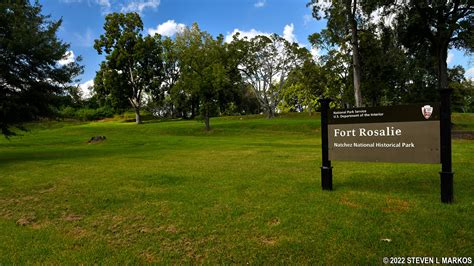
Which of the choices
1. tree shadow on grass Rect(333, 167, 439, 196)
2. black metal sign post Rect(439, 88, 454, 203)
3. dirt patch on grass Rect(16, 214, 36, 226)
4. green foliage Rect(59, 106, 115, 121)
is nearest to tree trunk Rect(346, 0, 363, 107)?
tree shadow on grass Rect(333, 167, 439, 196)

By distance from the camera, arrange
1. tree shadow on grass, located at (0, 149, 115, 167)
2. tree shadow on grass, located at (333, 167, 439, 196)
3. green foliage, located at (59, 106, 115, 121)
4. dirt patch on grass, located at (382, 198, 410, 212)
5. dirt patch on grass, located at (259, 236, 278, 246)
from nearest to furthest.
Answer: dirt patch on grass, located at (259, 236, 278, 246)
dirt patch on grass, located at (382, 198, 410, 212)
tree shadow on grass, located at (333, 167, 439, 196)
tree shadow on grass, located at (0, 149, 115, 167)
green foliage, located at (59, 106, 115, 121)

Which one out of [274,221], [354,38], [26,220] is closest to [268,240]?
[274,221]

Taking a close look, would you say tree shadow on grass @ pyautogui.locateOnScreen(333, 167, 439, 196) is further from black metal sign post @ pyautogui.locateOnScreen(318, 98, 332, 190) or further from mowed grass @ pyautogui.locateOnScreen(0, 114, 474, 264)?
black metal sign post @ pyautogui.locateOnScreen(318, 98, 332, 190)

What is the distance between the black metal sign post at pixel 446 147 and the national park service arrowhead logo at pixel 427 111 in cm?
19

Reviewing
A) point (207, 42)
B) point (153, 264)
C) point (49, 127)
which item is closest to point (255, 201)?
point (153, 264)

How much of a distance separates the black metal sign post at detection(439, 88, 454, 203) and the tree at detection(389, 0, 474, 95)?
18685 mm

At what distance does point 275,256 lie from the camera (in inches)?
145

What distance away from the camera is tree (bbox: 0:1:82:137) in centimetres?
1203

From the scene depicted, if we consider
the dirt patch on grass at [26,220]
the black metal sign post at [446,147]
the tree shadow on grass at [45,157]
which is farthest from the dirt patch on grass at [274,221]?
the tree shadow on grass at [45,157]

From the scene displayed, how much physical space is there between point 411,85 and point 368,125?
103 ft

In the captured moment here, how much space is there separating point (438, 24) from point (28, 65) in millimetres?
25407

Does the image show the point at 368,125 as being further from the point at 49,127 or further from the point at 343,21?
the point at 49,127

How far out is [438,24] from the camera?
2266cm

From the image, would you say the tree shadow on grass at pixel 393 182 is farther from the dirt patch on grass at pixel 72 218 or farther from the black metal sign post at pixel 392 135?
the dirt patch on grass at pixel 72 218
